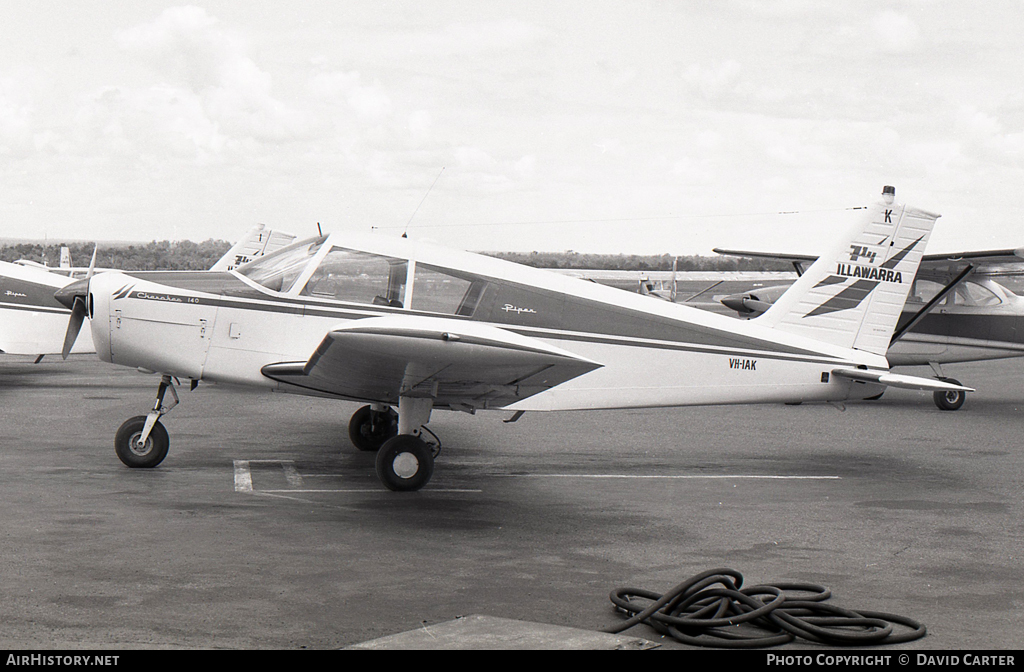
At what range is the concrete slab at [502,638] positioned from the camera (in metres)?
4.16

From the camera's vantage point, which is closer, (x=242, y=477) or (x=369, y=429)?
(x=242, y=477)

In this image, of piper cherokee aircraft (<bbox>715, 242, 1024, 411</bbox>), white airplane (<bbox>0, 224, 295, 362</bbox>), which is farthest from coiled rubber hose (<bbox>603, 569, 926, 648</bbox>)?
white airplane (<bbox>0, 224, 295, 362</bbox>)

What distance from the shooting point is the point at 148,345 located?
316 inches

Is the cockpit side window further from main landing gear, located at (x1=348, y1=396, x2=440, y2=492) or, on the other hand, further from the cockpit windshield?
main landing gear, located at (x1=348, y1=396, x2=440, y2=492)

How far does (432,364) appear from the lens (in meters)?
6.86

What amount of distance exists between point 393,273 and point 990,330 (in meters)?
11.4

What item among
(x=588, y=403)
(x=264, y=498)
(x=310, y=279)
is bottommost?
(x=264, y=498)

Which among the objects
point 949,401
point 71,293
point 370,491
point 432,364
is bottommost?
point 370,491

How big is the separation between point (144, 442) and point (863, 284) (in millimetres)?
7066

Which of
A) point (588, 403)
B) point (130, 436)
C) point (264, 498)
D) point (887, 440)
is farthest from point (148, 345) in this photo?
point (887, 440)

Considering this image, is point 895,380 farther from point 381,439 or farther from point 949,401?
point 949,401

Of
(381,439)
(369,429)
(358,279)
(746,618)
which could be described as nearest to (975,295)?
(381,439)
